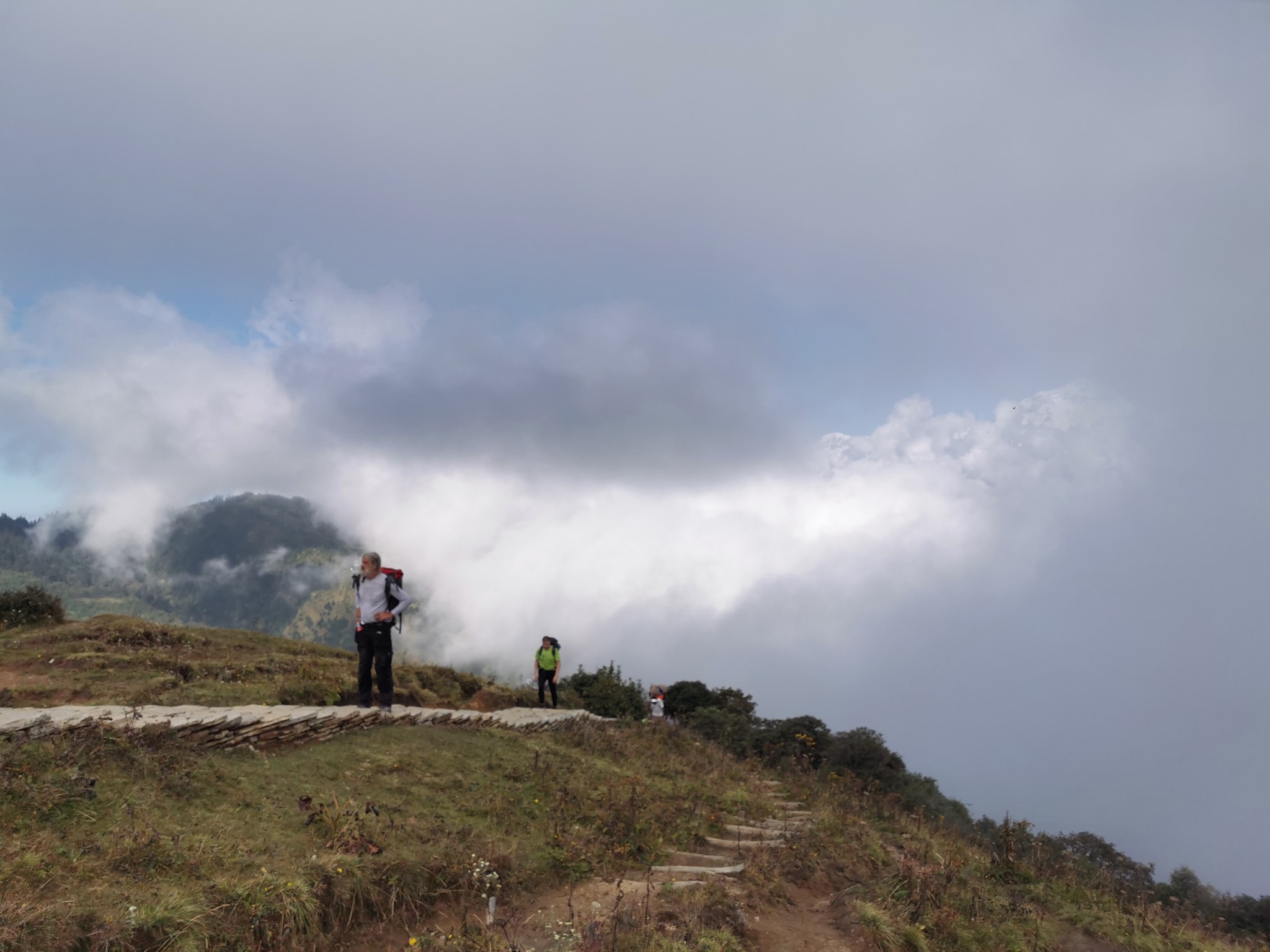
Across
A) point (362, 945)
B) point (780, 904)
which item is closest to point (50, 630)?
point (362, 945)

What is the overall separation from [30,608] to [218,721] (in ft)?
50.7

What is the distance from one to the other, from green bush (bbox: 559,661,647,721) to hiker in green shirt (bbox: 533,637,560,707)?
13.8ft

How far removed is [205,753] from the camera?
8273 mm

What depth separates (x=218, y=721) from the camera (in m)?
8.73

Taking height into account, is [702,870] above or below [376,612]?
below

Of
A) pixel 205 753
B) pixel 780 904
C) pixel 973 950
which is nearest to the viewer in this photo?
pixel 973 950

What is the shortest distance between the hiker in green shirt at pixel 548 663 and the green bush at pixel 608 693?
13.8ft

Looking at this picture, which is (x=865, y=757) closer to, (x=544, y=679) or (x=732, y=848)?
(x=544, y=679)

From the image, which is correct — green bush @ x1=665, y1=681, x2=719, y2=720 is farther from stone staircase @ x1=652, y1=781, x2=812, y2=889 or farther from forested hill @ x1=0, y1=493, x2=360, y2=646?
forested hill @ x1=0, y1=493, x2=360, y2=646

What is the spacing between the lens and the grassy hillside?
17.9 ft

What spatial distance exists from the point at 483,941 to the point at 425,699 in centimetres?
1040

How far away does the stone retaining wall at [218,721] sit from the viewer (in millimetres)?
7684

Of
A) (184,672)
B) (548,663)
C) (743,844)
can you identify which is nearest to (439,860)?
(743,844)

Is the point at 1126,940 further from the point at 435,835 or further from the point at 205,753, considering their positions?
the point at 205,753
